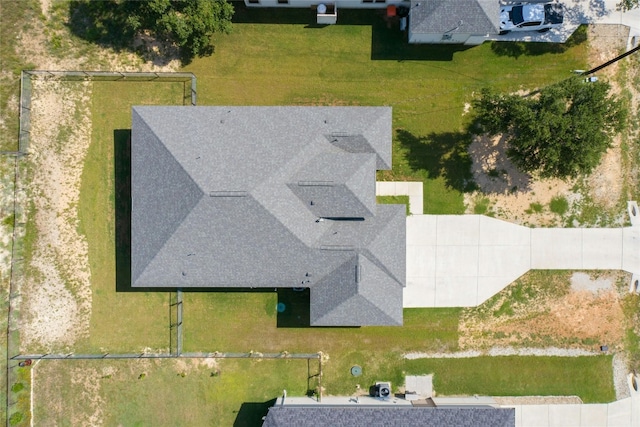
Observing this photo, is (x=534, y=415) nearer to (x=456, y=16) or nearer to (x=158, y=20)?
(x=456, y=16)

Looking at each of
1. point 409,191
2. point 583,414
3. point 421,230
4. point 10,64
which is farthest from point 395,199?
point 10,64

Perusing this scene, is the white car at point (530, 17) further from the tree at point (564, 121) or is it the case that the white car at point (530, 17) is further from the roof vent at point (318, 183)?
the roof vent at point (318, 183)

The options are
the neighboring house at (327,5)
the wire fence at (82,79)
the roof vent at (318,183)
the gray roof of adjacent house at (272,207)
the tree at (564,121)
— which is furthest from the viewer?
the wire fence at (82,79)

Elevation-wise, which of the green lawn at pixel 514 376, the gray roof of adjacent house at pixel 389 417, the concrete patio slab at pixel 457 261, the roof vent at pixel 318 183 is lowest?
the gray roof of adjacent house at pixel 389 417

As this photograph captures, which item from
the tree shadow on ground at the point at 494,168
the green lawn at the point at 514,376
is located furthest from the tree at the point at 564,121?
the green lawn at the point at 514,376

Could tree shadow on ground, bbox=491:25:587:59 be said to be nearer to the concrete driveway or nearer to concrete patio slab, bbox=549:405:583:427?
the concrete driveway
